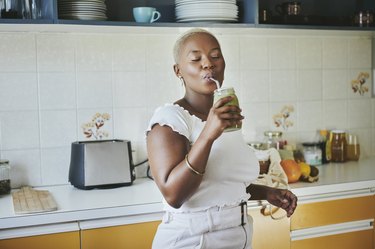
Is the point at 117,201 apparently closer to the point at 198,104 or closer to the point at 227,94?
the point at 198,104

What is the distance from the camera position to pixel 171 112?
1.33 meters

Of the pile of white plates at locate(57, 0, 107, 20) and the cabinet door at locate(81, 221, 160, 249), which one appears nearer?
the cabinet door at locate(81, 221, 160, 249)

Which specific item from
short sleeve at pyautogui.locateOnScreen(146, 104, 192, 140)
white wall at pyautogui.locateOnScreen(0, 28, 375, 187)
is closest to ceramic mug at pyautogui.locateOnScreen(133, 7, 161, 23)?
white wall at pyautogui.locateOnScreen(0, 28, 375, 187)

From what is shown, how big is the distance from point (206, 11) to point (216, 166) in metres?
1.06

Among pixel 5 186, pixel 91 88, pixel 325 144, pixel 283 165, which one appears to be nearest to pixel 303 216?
pixel 283 165

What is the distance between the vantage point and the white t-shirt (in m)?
1.32

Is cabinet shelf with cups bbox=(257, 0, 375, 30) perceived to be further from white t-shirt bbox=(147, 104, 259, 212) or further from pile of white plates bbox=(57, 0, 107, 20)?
white t-shirt bbox=(147, 104, 259, 212)

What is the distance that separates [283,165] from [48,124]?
109cm

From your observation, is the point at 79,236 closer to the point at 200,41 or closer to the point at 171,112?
the point at 171,112

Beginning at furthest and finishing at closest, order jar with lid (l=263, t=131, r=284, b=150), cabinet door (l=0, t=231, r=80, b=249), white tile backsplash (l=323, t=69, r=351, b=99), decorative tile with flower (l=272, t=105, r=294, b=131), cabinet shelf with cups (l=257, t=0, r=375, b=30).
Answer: white tile backsplash (l=323, t=69, r=351, b=99)
decorative tile with flower (l=272, t=105, r=294, b=131)
jar with lid (l=263, t=131, r=284, b=150)
cabinet shelf with cups (l=257, t=0, r=375, b=30)
cabinet door (l=0, t=231, r=80, b=249)

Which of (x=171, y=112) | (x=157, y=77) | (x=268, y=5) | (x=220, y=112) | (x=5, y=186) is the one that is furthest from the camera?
(x=268, y=5)

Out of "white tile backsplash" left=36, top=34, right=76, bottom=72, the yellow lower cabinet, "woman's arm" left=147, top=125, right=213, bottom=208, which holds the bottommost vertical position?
the yellow lower cabinet

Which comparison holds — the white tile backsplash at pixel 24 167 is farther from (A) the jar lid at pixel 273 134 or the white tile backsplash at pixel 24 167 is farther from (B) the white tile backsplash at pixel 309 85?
(B) the white tile backsplash at pixel 309 85

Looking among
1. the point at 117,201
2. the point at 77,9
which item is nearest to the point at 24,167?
the point at 117,201
